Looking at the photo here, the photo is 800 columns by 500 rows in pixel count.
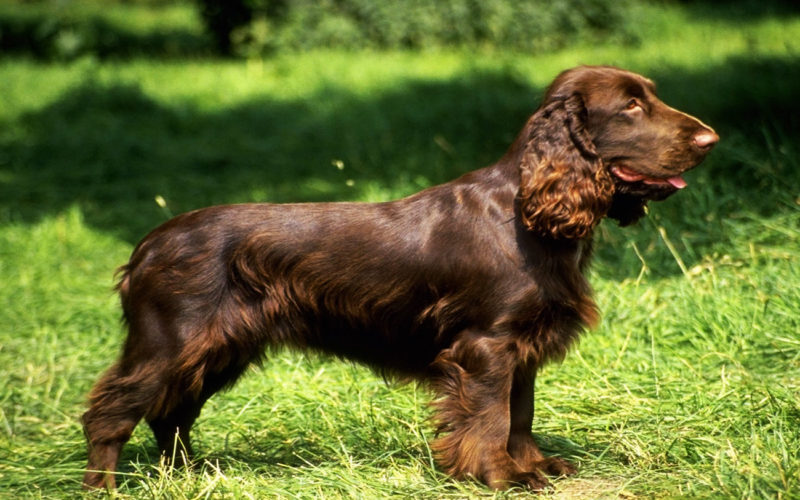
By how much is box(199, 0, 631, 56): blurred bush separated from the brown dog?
39.9 feet

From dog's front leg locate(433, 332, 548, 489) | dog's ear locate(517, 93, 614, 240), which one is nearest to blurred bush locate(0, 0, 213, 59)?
dog's ear locate(517, 93, 614, 240)

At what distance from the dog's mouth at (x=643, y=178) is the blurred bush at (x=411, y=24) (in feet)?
40.1

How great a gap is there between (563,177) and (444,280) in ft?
1.76

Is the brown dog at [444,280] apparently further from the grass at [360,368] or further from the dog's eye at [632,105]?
the grass at [360,368]

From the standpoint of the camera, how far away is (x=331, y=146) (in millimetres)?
9812

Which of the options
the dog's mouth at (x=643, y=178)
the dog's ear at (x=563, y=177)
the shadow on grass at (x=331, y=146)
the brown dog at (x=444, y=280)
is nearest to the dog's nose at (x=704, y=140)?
the brown dog at (x=444, y=280)

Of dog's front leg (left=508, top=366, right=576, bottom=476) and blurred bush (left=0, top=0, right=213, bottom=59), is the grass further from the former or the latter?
blurred bush (left=0, top=0, right=213, bottom=59)

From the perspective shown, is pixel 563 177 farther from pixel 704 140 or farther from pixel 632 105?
pixel 704 140

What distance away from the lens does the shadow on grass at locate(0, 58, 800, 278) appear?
625 cm

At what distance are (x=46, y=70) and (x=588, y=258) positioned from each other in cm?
1227

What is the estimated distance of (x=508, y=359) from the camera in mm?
3244

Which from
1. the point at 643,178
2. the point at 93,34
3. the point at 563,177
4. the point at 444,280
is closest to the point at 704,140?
Result: the point at 643,178

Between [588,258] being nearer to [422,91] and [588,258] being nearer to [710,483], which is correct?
[710,483]

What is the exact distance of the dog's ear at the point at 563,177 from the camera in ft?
10.4
